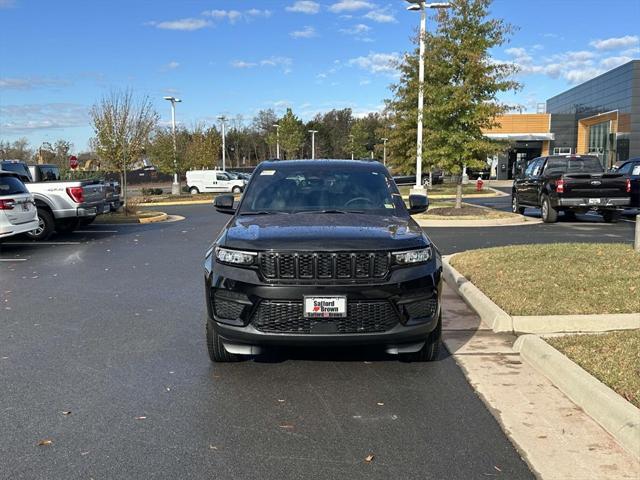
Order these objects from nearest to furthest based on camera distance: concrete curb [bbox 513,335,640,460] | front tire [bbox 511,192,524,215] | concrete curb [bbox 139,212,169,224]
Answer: concrete curb [bbox 513,335,640,460], concrete curb [bbox 139,212,169,224], front tire [bbox 511,192,524,215]

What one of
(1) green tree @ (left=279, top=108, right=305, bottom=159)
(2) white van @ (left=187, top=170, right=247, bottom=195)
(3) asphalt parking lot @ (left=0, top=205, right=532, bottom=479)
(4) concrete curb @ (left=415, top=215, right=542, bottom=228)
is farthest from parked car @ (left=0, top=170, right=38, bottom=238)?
(1) green tree @ (left=279, top=108, right=305, bottom=159)

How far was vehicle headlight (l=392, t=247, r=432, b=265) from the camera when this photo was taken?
4.34 meters

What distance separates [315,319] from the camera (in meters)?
4.20

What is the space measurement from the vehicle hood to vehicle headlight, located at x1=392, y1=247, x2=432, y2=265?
0.05m

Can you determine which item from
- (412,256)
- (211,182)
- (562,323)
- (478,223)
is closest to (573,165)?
(478,223)

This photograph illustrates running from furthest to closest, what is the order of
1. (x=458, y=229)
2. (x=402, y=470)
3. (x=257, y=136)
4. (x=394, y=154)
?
1. (x=257, y=136)
2. (x=394, y=154)
3. (x=458, y=229)
4. (x=402, y=470)

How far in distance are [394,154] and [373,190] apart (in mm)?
28372

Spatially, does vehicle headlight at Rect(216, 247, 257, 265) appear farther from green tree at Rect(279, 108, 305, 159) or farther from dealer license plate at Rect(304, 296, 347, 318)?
green tree at Rect(279, 108, 305, 159)

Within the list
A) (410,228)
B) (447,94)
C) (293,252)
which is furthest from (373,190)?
(447,94)

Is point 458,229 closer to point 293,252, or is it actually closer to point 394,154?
point 293,252

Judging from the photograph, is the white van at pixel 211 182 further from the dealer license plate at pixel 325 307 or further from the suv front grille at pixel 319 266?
the dealer license plate at pixel 325 307

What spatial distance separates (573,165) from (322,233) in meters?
14.6

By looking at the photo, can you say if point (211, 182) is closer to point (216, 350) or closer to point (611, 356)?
point (216, 350)

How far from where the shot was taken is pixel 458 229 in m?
15.6
